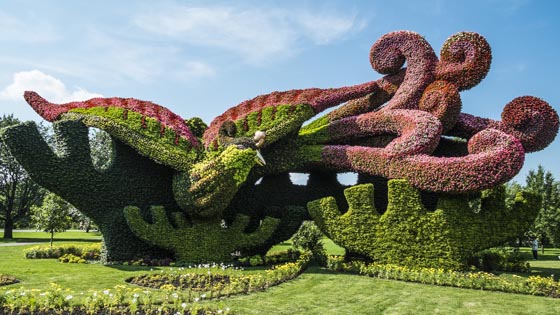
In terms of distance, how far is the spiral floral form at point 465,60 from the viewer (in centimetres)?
1534

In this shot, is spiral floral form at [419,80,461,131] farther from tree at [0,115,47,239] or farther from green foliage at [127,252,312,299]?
tree at [0,115,47,239]

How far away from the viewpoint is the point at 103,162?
3228cm

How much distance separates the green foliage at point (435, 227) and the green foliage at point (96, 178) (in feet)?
23.8

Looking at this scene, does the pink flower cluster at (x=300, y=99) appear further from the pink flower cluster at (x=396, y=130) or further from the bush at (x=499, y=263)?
the bush at (x=499, y=263)

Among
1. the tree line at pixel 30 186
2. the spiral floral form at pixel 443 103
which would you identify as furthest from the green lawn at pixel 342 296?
the tree line at pixel 30 186

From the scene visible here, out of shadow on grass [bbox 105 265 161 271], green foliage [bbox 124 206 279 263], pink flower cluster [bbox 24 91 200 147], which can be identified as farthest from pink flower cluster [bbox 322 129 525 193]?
shadow on grass [bbox 105 265 161 271]

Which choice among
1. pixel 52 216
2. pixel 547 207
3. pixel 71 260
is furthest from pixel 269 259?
pixel 547 207

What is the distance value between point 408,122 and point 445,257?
4538 millimetres

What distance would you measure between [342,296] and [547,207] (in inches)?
912

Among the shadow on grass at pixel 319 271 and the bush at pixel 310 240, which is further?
the bush at pixel 310 240

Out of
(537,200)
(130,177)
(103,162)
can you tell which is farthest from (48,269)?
(103,162)

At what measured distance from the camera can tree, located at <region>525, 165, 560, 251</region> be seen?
2569 cm

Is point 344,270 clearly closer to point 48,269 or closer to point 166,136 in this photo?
point 166,136

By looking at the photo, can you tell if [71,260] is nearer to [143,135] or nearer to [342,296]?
[143,135]
